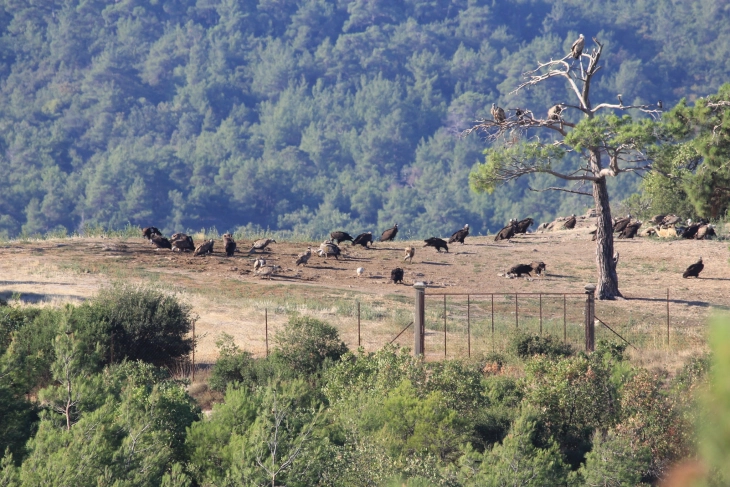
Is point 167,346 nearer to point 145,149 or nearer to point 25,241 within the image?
point 25,241

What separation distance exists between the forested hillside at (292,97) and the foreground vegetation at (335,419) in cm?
8879

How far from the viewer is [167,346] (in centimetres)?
2055

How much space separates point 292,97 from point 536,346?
139813 mm

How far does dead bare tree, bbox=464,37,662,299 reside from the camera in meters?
24.6

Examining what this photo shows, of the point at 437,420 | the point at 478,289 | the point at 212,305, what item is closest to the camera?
the point at 437,420

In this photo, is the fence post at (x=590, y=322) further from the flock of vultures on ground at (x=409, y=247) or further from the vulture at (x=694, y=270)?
the vulture at (x=694, y=270)

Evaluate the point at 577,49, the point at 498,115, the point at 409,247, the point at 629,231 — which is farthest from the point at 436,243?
the point at 577,49

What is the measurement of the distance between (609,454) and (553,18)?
581 feet

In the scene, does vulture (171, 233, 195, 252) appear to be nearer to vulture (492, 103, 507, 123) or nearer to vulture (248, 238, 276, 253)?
vulture (248, 238, 276, 253)

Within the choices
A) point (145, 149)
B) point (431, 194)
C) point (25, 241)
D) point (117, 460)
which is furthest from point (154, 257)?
point (145, 149)

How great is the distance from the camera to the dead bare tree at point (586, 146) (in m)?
24.6

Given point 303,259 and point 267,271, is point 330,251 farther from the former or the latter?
point 267,271

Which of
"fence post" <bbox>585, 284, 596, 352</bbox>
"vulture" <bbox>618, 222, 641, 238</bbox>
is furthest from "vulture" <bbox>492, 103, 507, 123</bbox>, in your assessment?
"vulture" <bbox>618, 222, 641, 238</bbox>

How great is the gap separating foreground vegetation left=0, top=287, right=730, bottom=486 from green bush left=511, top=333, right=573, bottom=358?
0.23 feet
